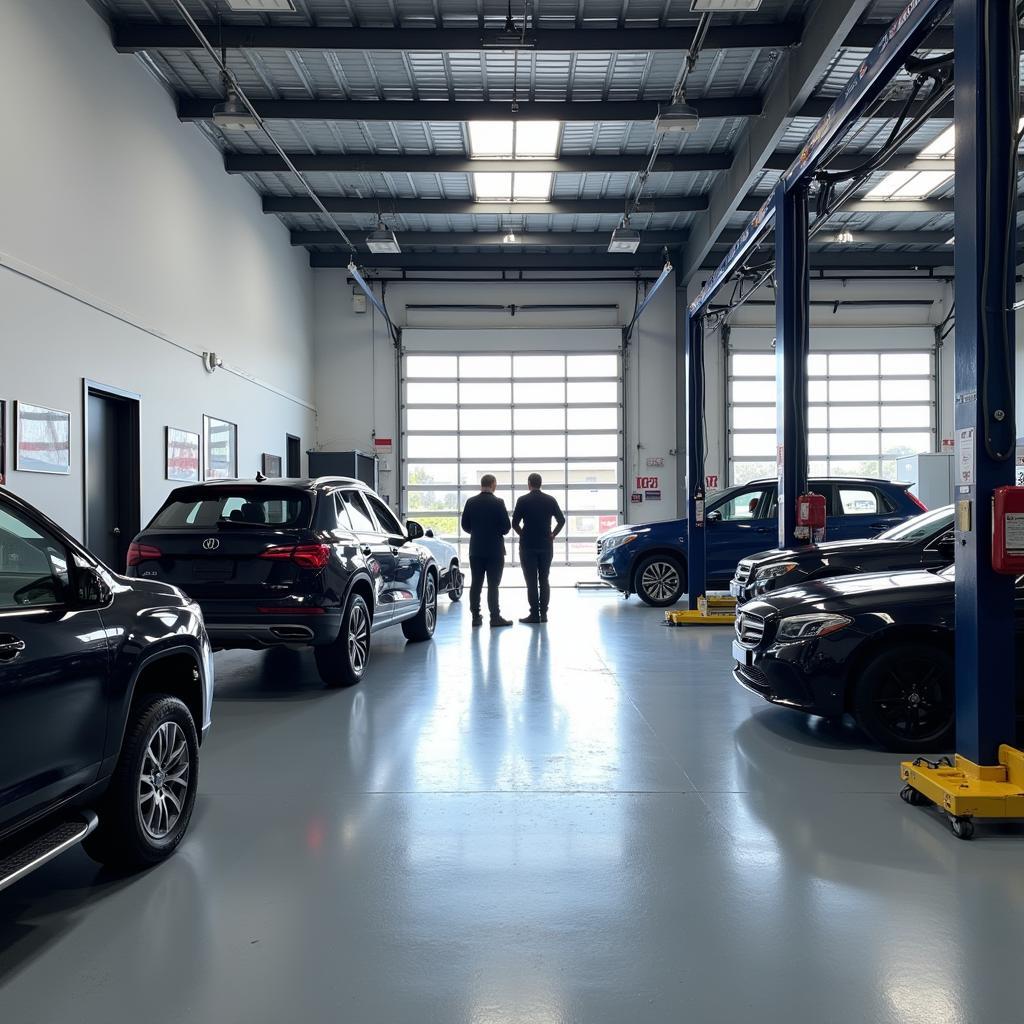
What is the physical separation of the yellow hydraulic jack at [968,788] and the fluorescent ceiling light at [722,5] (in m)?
7.01

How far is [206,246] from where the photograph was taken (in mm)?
13031

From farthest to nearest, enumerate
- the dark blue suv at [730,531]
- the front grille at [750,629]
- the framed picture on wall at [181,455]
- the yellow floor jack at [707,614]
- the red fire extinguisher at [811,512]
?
the framed picture on wall at [181,455] < the dark blue suv at [730,531] < the yellow floor jack at [707,614] < the red fire extinguisher at [811,512] < the front grille at [750,629]

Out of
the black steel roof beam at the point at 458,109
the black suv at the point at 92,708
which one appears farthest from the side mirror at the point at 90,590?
the black steel roof beam at the point at 458,109

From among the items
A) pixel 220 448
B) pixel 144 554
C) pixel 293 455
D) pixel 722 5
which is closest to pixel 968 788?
pixel 144 554

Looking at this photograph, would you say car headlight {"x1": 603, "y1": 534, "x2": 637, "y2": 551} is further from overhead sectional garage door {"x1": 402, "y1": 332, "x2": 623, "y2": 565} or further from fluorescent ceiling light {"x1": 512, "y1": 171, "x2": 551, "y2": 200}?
overhead sectional garage door {"x1": 402, "y1": 332, "x2": 623, "y2": 565}

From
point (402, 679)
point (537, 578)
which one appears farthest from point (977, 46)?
point (537, 578)

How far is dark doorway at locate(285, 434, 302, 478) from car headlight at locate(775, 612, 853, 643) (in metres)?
13.6

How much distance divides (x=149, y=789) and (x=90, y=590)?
2.83 ft

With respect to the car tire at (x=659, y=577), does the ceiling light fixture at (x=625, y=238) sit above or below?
above

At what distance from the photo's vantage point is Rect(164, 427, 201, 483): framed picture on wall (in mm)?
11484

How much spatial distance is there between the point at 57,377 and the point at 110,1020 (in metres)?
7.62

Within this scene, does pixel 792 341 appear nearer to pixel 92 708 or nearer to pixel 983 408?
pixel 983 408

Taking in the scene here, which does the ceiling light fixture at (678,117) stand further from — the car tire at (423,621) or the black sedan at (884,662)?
the black sedan at (884,662)

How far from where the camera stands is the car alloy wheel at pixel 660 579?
40.6 feet
